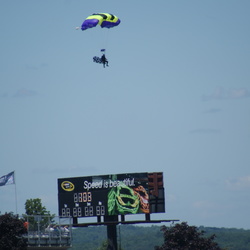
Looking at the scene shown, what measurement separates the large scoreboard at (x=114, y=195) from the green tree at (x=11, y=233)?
700 inches

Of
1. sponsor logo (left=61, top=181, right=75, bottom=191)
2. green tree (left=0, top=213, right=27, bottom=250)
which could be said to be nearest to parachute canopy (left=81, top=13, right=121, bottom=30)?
sponsor logo (left=61, top=181, right=75, bottom=191)

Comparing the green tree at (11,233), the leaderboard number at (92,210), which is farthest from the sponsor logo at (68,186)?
the green tree at (11,233)

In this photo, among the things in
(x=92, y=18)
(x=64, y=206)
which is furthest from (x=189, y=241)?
(x=92, y=18)

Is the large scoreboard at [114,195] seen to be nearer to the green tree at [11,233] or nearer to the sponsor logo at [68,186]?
the sponsor logo at [68,186]

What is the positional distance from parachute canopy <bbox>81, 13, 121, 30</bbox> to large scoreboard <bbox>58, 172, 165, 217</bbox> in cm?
1732

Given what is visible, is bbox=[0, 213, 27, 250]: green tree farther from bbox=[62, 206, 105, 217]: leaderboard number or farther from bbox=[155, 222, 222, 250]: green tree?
bbox=[62, 206, 105, 217]: leaderboard number

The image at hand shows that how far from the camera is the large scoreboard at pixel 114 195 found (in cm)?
9794

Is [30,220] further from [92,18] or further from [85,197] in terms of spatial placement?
[92,18]

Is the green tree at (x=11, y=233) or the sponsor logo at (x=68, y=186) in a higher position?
the sponsor logo at (x=68, y=186)

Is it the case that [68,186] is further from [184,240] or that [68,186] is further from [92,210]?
[184,240]

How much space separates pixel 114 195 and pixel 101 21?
20.2 metres

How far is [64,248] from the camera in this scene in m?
86.7

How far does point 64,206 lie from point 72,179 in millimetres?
3144

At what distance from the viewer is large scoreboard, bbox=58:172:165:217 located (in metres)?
97.9
